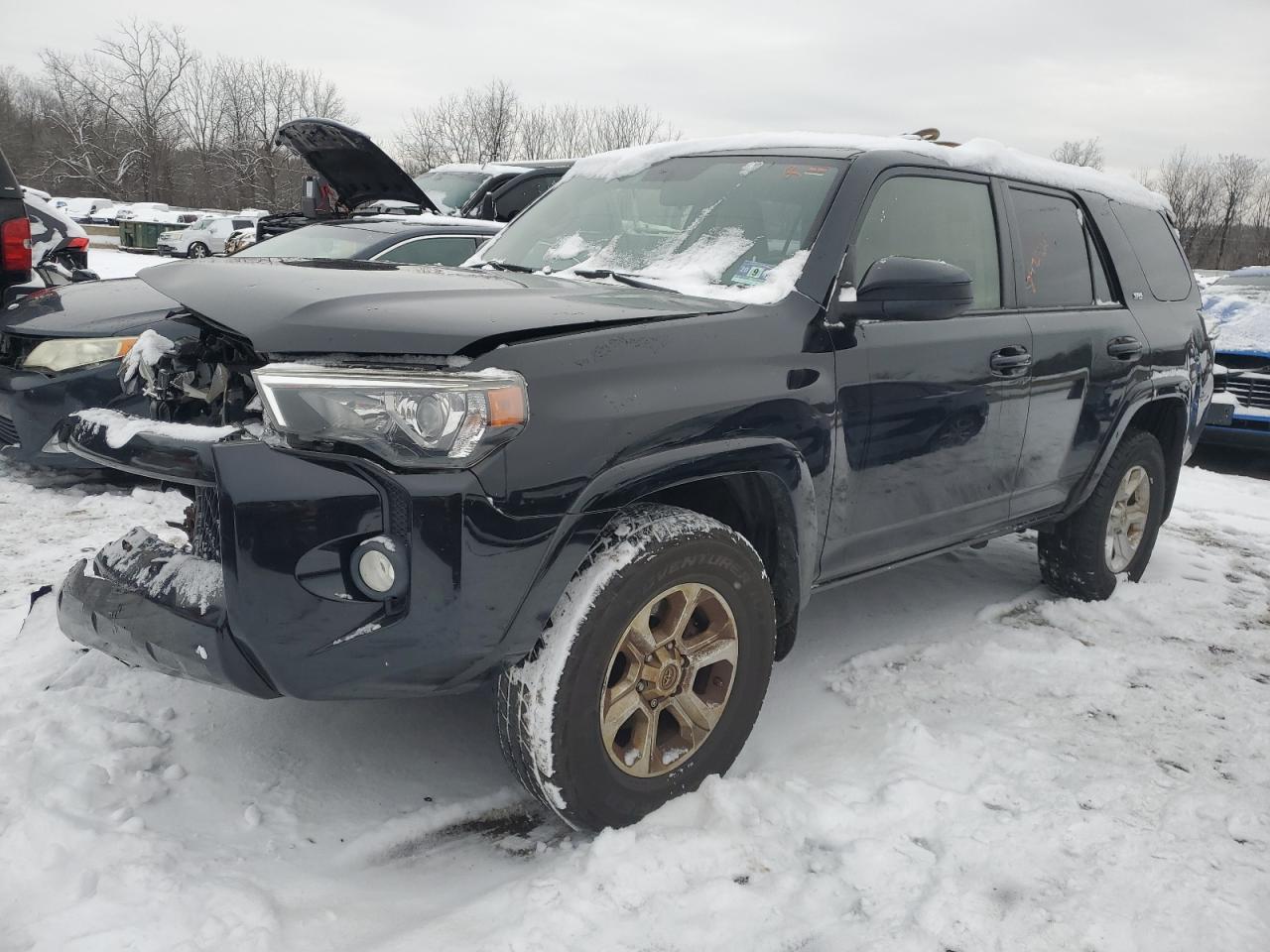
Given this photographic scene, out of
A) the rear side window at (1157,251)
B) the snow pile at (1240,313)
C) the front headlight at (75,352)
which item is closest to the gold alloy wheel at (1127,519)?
the rear side window at (1157,251)

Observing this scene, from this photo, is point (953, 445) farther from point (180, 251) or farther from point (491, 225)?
point (180, 251)

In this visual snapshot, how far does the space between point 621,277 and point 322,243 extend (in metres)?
3.47

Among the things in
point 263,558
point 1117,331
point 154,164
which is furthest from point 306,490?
point 154,164

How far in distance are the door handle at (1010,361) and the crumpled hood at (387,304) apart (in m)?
1.18

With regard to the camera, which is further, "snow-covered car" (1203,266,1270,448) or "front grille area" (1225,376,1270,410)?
"front grille area" (1225,376,1270,410)

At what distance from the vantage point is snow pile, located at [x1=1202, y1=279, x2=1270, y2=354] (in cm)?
860

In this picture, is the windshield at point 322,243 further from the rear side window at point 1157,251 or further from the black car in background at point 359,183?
the rear side window at point 1157,251

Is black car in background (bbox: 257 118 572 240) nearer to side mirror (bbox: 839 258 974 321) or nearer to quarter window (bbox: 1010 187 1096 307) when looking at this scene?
quarter window (bbox: 1010 187 1096 307)

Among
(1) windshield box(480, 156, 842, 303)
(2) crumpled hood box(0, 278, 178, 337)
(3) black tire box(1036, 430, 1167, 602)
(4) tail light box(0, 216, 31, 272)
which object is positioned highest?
(1) windshield box(480, 156, 842, 303)

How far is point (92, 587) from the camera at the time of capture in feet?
8.00

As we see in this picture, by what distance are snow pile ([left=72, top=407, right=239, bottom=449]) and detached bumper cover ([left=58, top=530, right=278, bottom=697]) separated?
0.30 m

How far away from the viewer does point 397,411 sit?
6.59ft

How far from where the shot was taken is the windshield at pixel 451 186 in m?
9.91

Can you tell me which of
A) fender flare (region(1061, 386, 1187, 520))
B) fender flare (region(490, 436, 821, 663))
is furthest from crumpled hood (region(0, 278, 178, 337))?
fender flare (region(1061, 386, 1187, 520))
